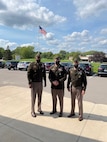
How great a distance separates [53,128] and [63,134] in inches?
17.3

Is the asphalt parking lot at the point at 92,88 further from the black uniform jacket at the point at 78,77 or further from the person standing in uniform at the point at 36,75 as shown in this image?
the person standing in uniform at the point at 36,75

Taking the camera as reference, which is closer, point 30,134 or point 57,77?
point 30,134

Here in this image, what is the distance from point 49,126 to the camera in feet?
17.6

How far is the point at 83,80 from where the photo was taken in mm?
5836

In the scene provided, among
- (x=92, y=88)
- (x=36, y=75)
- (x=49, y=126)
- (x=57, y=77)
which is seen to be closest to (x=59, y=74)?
(x=57, y=77)

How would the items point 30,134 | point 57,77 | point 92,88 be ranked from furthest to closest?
point 92,88 < point 57,77 < point 30,134

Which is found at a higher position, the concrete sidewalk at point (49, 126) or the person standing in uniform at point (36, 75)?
the person standing in uniform at point (36, 75)

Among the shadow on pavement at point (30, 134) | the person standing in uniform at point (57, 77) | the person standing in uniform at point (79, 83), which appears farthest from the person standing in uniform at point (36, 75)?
the person standing in uniform at point (79, 83)

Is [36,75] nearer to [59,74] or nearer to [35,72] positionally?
[35,72]

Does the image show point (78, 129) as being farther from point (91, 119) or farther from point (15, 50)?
point (15, 50)

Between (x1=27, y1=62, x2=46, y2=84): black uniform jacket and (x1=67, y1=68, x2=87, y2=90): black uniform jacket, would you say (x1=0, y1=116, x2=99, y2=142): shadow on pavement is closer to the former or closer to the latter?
(x1=27, y1=62, x2=46, y2=84): black uniform jacket

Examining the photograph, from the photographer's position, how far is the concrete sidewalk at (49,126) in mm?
4664

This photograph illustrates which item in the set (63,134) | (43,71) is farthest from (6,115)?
(63,134)

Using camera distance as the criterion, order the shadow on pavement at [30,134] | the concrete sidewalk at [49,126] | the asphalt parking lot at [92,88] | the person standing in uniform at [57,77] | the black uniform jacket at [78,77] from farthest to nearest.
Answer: the asphalt parking lot at [92,88]
the person standing in uniform at [57,77]
the black uniform jacket at [78,77]
the concrete sidewalk at [49,126]
the shadow on pavement at [30,134]
